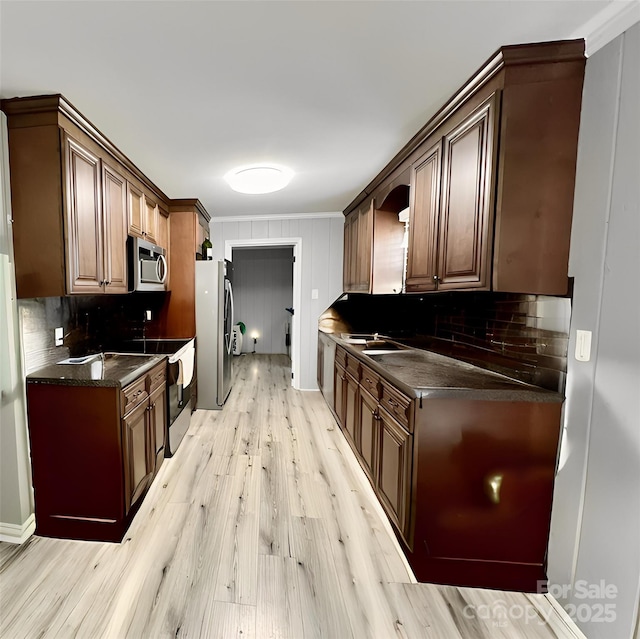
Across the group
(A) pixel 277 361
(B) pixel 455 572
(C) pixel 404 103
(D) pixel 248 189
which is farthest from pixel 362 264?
(A) pixel 277 361

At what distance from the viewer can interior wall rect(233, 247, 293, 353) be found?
6.54m

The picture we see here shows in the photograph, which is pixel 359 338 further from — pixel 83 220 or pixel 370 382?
pixel 83 220

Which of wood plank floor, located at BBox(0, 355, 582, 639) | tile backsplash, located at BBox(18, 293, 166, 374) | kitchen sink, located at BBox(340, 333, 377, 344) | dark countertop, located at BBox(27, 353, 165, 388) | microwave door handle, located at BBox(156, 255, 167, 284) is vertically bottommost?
wood plank floor, located at BBox(0, 355, 582, 639)

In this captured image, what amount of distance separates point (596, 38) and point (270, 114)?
1447 millimetres

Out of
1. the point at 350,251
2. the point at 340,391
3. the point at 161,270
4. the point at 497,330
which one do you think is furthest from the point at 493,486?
the point at 161,270

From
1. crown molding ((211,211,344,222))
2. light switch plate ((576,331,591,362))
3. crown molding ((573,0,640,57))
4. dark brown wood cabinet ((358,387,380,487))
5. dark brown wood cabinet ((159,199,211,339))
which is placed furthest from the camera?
crown molding ((211,211,344,222))

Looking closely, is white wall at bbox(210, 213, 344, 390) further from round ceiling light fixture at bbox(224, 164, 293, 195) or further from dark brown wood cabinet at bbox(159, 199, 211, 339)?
round ceiling light fixture at bbox(224, 164, 293, 195)

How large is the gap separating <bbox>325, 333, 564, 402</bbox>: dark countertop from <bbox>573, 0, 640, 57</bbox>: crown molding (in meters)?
1.41

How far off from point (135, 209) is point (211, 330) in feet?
4.51

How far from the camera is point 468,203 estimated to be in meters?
1.47

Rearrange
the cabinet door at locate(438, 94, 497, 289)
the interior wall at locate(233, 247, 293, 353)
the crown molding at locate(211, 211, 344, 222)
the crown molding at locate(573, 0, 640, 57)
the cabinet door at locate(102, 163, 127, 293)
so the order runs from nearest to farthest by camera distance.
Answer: the crown molding at locate(573, 0, 640, 57) → the cabinet door at locate(438, 94, 497, 289) → the cabinet door at locate(102, 163, 127, 293) → the crown molding at locate(211, 211, 344, 222) → the interior wall at locate(233, 247, 293, 353)

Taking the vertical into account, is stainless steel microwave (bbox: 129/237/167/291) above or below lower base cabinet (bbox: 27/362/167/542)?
above

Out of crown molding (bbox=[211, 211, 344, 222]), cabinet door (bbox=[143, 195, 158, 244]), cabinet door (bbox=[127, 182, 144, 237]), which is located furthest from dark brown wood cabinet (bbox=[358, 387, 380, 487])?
crown molding (bbox=[211, 211, 344, 222])

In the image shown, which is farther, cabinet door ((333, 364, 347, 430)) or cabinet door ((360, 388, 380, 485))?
cabinet door ((333, 364, 347, 430))
